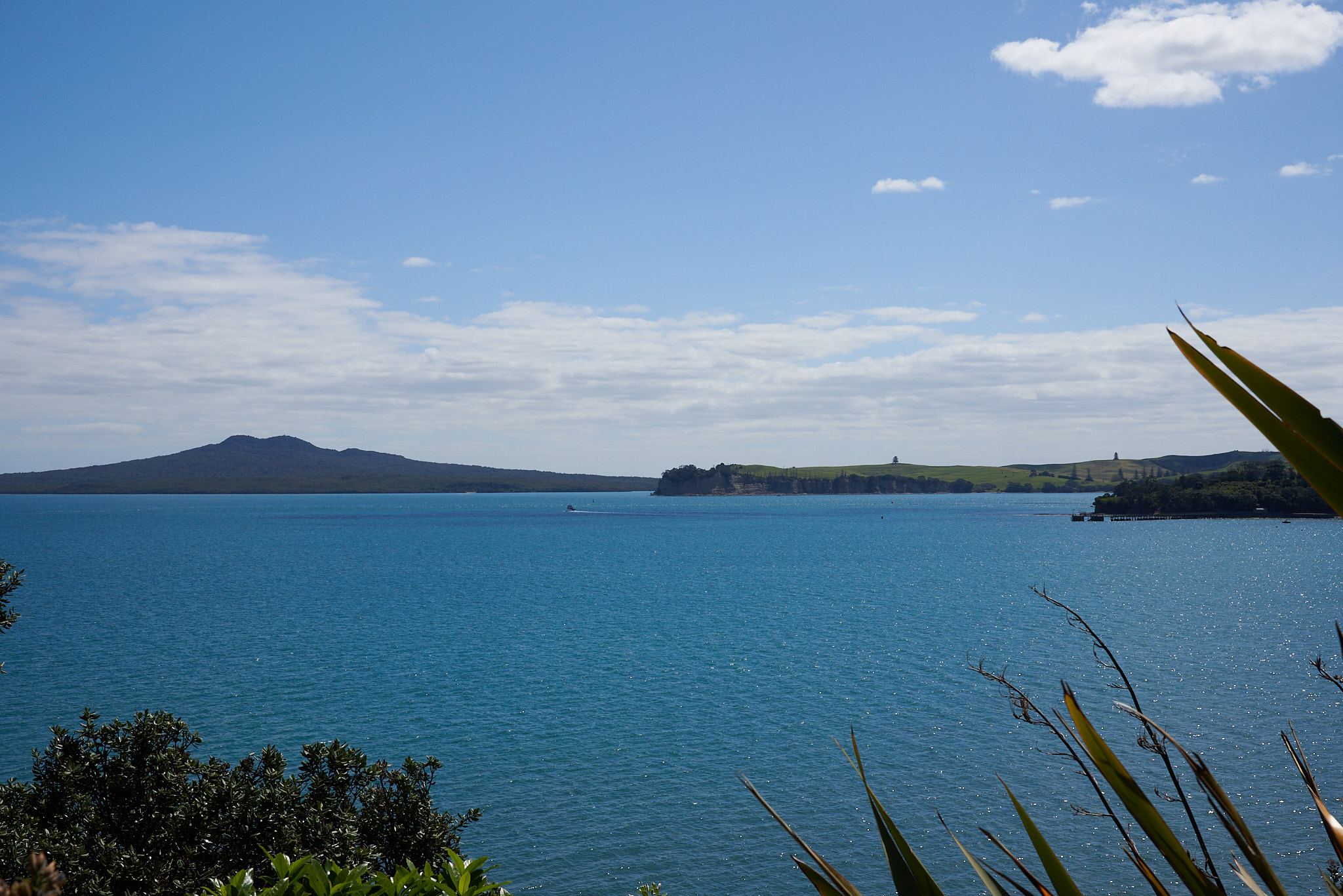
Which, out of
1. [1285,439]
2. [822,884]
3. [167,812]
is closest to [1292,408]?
[1285,439]

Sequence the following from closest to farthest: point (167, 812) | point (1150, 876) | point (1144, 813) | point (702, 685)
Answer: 1. point (1144, 813)
2. point (1150, 876)
3. point (167, 812)
4. point (702, 685)

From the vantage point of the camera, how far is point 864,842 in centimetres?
2192

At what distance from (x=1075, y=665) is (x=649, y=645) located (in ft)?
66.8

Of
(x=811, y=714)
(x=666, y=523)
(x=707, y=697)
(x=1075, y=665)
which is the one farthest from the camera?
(x=666, y=523)

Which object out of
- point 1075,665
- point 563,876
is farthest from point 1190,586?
point 563,876

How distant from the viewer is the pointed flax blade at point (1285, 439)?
4.94ft

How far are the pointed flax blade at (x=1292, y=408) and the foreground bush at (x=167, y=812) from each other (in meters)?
11.0

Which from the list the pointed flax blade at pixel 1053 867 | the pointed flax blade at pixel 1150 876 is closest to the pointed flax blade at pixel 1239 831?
the pointed flax blade at pixel 1150 876

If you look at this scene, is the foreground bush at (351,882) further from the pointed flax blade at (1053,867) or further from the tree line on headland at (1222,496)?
the tree line on headland at (1222,496)

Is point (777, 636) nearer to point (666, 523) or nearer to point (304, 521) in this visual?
point (666, 523)

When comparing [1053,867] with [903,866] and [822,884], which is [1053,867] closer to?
[903,866]

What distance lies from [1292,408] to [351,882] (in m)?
6.81

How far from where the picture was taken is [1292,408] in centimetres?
155

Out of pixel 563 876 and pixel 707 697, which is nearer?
pixel 563 876
